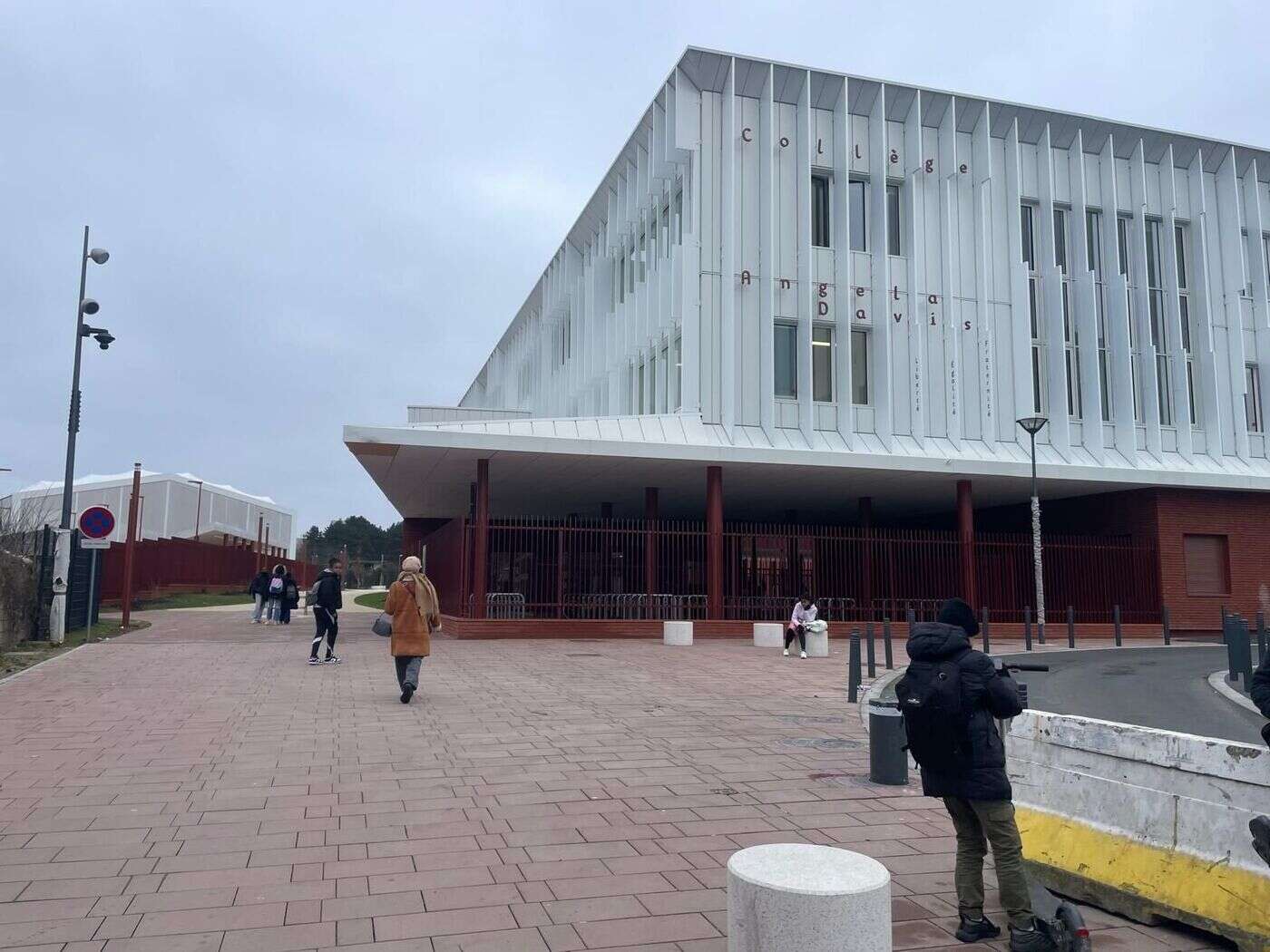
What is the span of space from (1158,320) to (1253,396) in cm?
398

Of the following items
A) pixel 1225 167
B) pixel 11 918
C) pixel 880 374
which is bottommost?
pixel 11 918

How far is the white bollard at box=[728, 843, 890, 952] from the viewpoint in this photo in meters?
3.17

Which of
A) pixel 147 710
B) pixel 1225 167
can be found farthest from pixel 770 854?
pixel 1225 167

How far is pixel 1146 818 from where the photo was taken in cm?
424

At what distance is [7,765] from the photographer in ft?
23.2

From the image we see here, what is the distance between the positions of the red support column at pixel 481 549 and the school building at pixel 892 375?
8 centimetres

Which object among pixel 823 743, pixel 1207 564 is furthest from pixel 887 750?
pixel 1207 564

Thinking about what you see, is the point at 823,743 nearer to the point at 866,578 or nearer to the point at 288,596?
the point at 866,578

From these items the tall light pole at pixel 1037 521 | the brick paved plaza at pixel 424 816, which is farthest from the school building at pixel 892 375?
the brick paved plaza at pixel 424 816

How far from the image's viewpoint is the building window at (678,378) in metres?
22.5

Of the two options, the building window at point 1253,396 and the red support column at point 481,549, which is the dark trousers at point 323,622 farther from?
the building window at point 1253,396

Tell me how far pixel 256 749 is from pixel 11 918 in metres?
3.66

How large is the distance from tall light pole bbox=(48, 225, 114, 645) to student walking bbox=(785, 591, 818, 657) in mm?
13249

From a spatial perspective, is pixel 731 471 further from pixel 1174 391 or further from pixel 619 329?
pixel 1174 391
